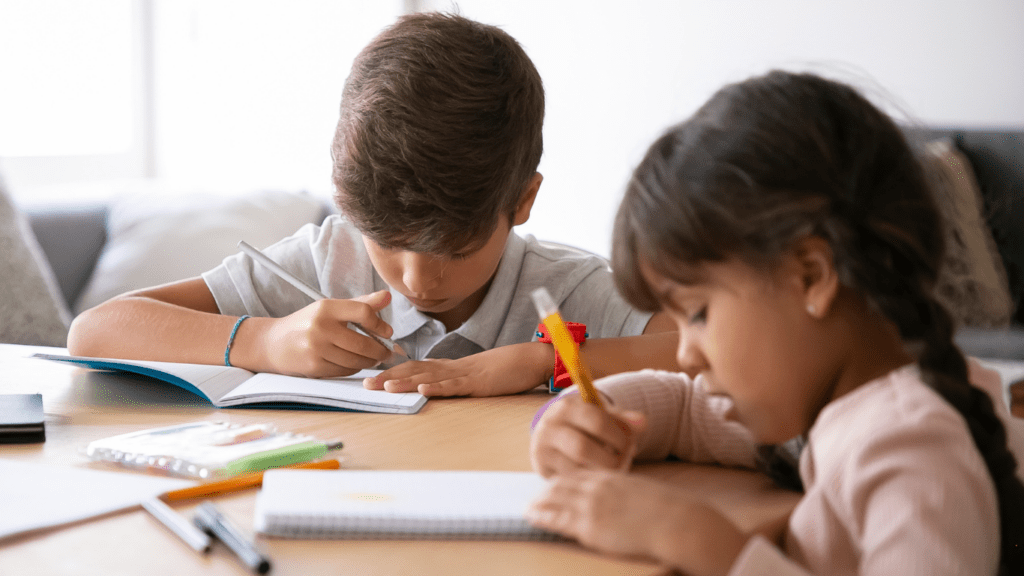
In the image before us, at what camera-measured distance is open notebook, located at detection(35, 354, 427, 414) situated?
87cm

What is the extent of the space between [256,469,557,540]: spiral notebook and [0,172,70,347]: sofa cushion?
4.20ft

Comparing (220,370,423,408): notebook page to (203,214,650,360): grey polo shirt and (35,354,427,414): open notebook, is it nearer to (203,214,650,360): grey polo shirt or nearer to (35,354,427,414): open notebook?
(35,354,427,414): open notebook

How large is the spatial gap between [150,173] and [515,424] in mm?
2993

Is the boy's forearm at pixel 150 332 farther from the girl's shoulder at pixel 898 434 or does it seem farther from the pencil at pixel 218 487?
the girl's shoulder at pixel 898 434

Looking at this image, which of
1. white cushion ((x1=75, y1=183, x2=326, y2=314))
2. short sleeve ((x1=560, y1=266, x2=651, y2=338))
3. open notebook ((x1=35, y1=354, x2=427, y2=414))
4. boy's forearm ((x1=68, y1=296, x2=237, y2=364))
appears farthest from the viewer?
white cushion ((x1=75, y1=183, x2=326, y2=314))

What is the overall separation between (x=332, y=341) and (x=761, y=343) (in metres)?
0.54

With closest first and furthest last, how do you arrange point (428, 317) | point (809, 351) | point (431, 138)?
point (809, 351), point (431, 138), point (428, 317)

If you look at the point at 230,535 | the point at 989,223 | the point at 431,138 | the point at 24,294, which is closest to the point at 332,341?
the point at 431,138

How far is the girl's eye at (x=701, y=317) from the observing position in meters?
0.61

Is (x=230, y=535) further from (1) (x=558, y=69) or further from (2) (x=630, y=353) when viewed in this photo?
(1) (x=558, y=69)

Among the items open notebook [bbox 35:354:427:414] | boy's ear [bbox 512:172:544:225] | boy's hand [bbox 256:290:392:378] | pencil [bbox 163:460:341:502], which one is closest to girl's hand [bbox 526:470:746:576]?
pencil [bbox 163:460:341:502]

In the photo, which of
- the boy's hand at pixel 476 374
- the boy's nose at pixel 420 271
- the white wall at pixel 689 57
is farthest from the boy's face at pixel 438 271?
the white wall at pixel 689 57

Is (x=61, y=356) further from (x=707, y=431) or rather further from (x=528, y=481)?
(x=707, y=431)

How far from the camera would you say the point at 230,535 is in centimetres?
52
